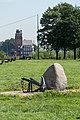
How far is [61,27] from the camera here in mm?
72125

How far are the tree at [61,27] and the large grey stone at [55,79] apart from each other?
54547 millimetres

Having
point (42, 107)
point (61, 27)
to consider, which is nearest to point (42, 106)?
point (42, 107)

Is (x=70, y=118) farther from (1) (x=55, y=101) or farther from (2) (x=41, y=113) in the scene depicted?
(1) (x=55, y=101)

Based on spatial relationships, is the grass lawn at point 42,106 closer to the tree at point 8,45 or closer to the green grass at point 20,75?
the green grass at point 20,75

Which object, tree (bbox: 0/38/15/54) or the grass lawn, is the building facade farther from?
the grass lawn

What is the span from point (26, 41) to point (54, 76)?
12381 centimetres

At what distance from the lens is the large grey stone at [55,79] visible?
15250 mm

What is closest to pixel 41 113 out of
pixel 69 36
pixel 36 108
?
pixel 36 108

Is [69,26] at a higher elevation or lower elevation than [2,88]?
higher

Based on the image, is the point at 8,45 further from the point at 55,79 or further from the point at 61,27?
the point at 55,79

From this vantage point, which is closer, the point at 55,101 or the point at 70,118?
the point at 70,118

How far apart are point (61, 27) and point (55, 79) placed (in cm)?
5732

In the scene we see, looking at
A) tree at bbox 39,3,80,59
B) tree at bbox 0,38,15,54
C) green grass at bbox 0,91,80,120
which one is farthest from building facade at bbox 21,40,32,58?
green grass at bbox 0,91,80,120

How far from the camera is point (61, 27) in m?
72.1
